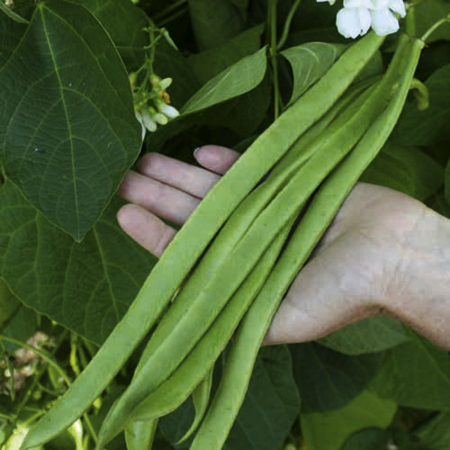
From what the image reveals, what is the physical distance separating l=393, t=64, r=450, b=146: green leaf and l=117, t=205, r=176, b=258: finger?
450mm

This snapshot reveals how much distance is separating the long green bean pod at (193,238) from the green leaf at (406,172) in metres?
0.24

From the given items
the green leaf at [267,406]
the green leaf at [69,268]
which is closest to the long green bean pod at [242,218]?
the green leaf at [69,268]

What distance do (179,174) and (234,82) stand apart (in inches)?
7.2

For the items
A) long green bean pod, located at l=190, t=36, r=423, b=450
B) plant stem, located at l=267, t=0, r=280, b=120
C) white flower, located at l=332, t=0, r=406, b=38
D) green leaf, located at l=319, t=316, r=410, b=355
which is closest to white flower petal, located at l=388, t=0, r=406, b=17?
white flower, located at l=332, t=0, r=406, b=38

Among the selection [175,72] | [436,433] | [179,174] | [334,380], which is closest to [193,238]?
[179,174]

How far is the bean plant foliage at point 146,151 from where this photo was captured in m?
0.99

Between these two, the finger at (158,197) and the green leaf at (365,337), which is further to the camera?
the green leaf at (365,337)

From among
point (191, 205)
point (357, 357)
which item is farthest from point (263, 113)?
point (357, 357)

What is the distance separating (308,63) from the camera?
42.4 inches

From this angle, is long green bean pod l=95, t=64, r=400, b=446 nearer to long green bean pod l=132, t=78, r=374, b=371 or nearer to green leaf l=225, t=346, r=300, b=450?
long green bean pod l=132, t=78, r=374, b=371

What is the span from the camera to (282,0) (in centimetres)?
133

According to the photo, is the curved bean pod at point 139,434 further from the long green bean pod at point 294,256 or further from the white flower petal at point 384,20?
the white flower petal at point 384,20

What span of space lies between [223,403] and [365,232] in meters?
0.34

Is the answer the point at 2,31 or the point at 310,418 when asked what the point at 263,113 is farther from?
the point at 310,418
